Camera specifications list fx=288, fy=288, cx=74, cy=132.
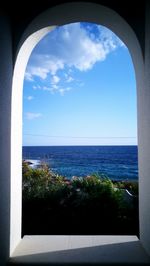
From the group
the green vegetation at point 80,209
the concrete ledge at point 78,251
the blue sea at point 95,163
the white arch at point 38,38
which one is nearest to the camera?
the concrete ledge at point 78,251

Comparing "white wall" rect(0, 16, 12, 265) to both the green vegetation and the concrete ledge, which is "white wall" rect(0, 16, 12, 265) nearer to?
the concrete ledge

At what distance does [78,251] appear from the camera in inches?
119

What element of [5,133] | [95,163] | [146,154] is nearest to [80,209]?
[146,154]

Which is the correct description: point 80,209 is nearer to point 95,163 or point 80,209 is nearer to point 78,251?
point 78,251

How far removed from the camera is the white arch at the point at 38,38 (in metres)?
3.03

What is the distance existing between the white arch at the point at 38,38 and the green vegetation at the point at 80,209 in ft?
3.26

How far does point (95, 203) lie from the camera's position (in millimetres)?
4129

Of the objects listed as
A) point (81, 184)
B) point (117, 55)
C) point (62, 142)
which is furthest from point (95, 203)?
point (62, 142)

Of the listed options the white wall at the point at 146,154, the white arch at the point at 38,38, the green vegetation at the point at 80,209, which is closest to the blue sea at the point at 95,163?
the green vegetation at the point at 80,209

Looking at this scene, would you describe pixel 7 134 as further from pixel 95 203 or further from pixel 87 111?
pixel 87 111

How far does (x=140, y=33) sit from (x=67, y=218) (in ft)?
8.82

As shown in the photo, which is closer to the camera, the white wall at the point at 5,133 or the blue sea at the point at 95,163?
the white wall at the point at 5,133

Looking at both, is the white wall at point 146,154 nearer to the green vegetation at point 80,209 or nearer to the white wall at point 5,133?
the green vegetation at point 80,209

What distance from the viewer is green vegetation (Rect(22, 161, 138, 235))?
404cm
